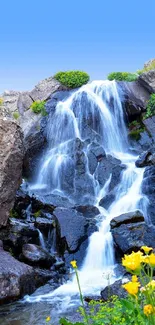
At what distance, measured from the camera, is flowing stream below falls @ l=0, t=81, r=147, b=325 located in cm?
822

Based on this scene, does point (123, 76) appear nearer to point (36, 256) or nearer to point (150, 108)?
point (150, 108)

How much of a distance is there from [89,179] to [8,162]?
16.9 ft

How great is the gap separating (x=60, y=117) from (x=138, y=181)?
5759 mm

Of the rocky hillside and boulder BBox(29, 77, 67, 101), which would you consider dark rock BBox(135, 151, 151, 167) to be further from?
boulder BBox(29, 77, 67, 101)

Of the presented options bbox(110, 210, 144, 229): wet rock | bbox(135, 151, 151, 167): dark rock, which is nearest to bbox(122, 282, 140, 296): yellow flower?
bbox(110, 210, 144, 229): wet rock

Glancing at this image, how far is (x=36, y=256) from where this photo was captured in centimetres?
993

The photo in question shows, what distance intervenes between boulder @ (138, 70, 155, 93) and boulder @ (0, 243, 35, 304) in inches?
496

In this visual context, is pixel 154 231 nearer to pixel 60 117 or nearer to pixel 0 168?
pixel 0 168

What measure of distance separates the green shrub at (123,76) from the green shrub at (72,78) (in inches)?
58.3

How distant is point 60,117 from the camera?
57.9 ft

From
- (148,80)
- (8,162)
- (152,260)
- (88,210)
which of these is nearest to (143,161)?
(88,210)

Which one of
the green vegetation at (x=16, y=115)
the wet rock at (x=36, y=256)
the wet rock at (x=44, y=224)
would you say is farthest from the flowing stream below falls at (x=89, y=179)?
the green vegetation at (x=16, y=115)

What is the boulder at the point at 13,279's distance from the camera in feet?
27.0

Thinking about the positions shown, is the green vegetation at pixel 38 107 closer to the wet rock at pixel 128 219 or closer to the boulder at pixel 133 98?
the boulder at pixel 133 98
